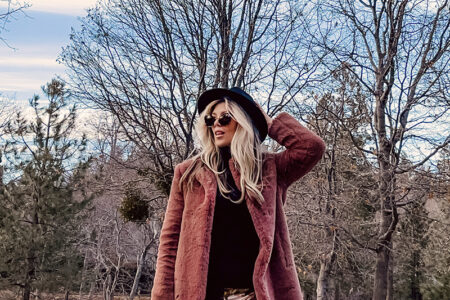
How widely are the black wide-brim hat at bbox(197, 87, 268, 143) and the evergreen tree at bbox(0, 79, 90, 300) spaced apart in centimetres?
1013

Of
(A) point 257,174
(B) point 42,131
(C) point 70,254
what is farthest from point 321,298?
(A) point 257,174

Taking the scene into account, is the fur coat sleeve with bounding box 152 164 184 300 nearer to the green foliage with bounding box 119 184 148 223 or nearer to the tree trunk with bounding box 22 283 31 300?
the green foliage with bounding box 119 184 148 223

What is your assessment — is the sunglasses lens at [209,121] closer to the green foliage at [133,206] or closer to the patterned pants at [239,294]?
the patterned pants at [239,294]

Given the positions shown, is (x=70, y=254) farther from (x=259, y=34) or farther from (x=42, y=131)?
(x=259, y=34)

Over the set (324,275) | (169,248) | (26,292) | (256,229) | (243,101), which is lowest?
(26,292)

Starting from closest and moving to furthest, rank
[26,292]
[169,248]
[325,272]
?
1. [169,248]
2. [26,292]
3. [325,272]

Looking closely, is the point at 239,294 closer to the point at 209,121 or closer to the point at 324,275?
the point at 209,121

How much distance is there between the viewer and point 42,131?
1269 centimetres

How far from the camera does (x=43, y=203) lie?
12422 mm

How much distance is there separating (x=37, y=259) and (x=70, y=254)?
88 cm

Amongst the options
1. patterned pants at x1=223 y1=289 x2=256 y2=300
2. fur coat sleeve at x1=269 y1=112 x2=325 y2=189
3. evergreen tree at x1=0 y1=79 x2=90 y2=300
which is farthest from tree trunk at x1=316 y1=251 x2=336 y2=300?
patterned pants at x1=223 y1=289 x2=256 y2=300

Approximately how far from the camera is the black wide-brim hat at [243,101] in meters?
2.29

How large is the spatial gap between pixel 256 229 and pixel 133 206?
16.0 ft

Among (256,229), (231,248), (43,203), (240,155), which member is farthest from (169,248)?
(43,203)
